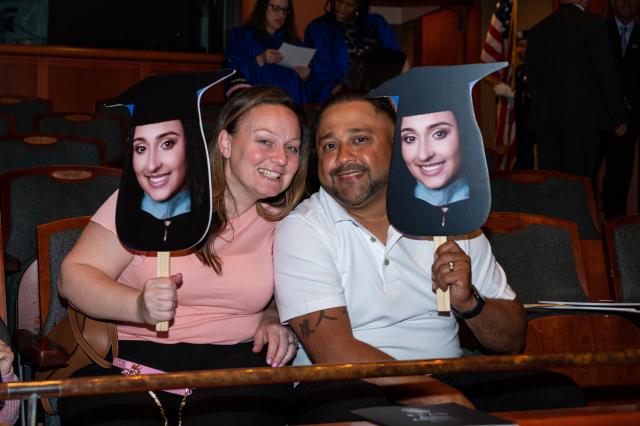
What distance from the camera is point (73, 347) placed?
201 centimetres

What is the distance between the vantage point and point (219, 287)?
2070 millimetres

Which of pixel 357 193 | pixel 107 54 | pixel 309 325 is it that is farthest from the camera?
pixel 107 54

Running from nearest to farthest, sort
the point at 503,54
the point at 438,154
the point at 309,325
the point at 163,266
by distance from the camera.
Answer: the point at 163,266, the point at 438,154, the point at 309,325, the point at 503,54

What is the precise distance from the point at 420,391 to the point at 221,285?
1.68 feet

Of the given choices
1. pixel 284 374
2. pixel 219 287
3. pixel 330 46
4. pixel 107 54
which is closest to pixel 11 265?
pixel 219 287

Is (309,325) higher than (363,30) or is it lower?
lower

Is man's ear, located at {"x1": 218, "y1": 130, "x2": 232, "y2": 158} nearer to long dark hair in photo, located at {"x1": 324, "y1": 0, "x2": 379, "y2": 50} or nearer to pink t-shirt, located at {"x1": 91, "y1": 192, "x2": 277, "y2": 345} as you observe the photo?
pink t-shirt, located at {"x1": 91, "y1": 192, "x2": 277, "y2": 345}

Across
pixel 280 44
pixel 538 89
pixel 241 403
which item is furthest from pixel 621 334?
pixel 280 44

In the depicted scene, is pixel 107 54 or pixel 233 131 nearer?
pixel 233 131

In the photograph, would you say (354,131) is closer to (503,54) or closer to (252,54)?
(252,54)

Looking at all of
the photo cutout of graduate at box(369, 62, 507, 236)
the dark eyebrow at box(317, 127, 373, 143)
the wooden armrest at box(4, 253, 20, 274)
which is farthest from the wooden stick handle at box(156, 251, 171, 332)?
the wooden armrest at box(4, 253, 20, 274)

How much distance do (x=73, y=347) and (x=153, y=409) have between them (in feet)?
0.86

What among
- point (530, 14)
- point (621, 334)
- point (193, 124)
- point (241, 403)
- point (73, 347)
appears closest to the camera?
point (193, 124)

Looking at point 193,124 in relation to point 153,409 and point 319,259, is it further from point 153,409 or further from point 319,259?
point 153,409
